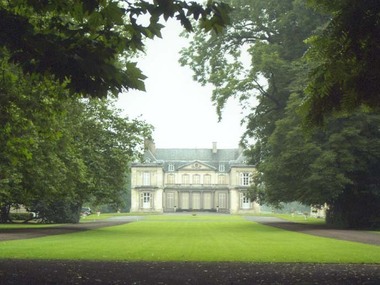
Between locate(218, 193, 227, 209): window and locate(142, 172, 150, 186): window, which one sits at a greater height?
locate(142, 172, 150, 186): window

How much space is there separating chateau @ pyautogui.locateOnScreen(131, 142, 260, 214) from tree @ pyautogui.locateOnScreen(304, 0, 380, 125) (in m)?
91.7

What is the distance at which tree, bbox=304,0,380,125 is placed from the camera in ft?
21.6

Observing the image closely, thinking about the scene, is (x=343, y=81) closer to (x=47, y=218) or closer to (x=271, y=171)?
(x=271, y=171)

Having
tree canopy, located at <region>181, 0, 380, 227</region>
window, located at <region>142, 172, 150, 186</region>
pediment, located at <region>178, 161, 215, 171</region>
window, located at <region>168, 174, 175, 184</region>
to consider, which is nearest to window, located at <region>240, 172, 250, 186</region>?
pediment, located at <region>178, 161, 215, 171</region>

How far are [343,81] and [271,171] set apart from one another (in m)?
23.4

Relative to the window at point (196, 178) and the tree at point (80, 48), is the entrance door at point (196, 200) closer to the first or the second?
the window at point (196, 178)

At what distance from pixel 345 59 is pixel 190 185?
9724 cm

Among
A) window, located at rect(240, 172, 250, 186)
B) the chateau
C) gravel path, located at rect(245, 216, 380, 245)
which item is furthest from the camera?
window, located at rect(240, 172, 250, 186)

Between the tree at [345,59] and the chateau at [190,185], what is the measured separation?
301ft

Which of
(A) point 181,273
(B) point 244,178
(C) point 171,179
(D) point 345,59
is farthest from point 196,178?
(D) point 345,59

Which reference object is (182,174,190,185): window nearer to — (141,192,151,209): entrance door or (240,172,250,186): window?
(141,192,151,209): entrance door

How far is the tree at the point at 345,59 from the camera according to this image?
21.6 ft

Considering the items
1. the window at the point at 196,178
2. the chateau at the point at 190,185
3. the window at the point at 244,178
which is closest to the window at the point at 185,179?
the chateau at the point at 190,185

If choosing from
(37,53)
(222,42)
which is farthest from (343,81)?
(222,42)
